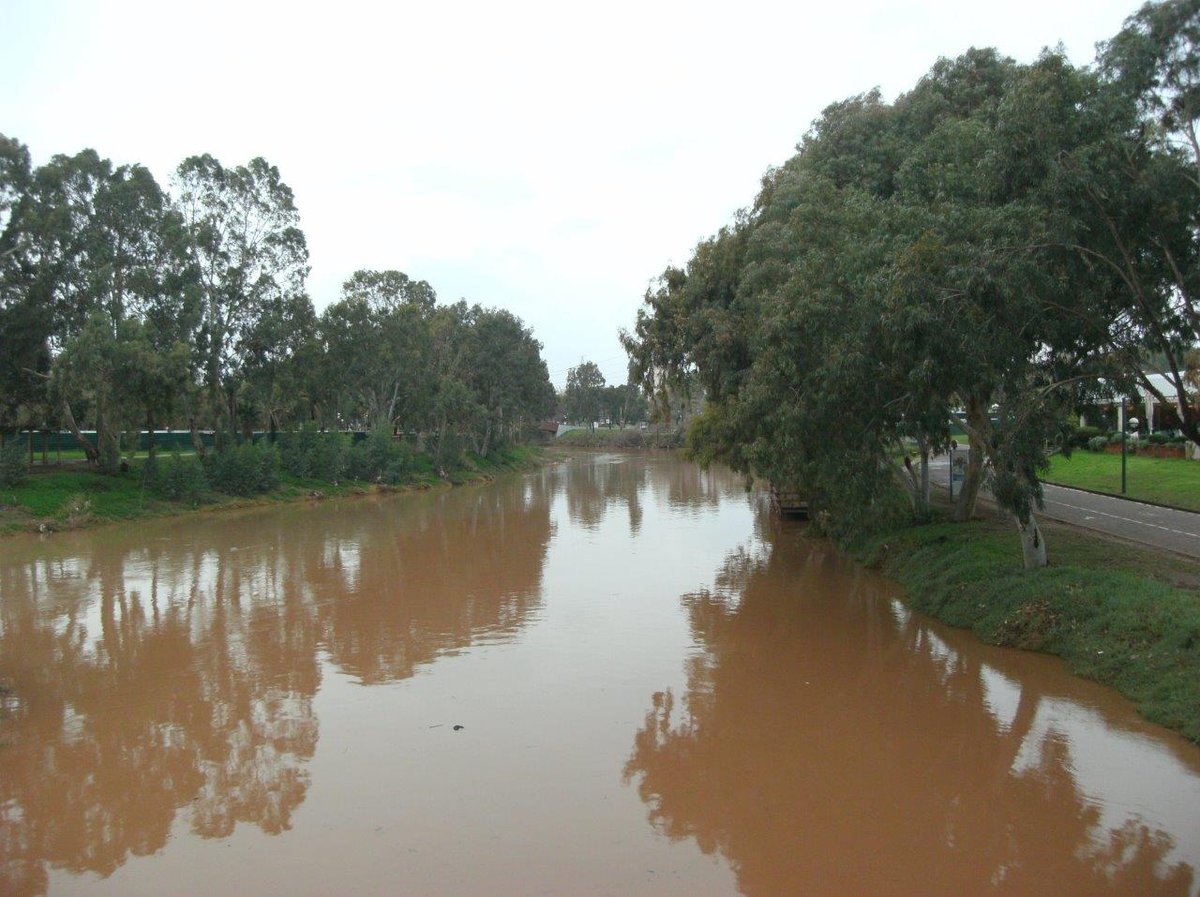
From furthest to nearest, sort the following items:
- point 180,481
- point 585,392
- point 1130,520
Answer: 1. point 585,392
2. point 180,481
3. point 1130,520

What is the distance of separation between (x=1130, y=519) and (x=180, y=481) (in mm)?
31371

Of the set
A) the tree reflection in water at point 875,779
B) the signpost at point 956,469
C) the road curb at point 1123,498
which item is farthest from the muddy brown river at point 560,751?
the road curb at point 1123,498

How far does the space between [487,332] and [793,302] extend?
50.0 meters

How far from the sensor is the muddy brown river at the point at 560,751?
24.5ft

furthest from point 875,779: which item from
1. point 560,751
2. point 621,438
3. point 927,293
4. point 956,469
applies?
point 621,438

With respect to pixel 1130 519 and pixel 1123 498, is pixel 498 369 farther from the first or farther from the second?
pixel 1130 519

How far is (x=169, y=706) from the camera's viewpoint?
11.8 metres

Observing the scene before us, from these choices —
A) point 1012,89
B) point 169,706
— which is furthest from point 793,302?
point 169,706

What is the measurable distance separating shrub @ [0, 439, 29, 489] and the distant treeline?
228 cm

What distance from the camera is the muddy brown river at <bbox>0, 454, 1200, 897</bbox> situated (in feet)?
24.5

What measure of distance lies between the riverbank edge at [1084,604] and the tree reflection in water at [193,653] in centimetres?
767


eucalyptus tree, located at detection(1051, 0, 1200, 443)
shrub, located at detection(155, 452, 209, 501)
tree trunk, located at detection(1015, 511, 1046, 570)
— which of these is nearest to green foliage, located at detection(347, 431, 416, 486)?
shrub, located at detection(155, 452, 209, 501)

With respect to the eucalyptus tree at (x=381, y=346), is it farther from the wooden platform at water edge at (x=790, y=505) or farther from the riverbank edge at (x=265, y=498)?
the wooden platform at water edge at (x=790, y=505)

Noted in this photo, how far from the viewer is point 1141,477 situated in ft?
101
